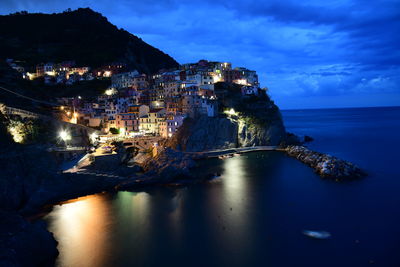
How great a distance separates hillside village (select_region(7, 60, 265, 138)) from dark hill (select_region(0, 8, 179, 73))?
50.5ft

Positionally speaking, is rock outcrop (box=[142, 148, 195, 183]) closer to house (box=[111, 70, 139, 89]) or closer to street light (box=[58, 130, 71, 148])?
street light (box=[58, 130, 71, 148])

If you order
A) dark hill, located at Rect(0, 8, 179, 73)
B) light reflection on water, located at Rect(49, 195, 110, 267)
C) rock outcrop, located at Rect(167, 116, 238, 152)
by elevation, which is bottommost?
light reflection on water, located at Rect(49, 195, 110, 267)

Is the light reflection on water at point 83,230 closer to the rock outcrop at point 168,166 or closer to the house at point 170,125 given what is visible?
the rock outcrop at point 168,166

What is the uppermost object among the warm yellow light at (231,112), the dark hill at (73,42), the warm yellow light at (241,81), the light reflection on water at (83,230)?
the dark hill at (73,42)

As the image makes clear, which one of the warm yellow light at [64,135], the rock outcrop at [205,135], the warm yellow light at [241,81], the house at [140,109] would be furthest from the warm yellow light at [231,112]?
the warm yellow light at [64,135]

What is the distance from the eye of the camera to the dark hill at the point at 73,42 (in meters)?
90.4

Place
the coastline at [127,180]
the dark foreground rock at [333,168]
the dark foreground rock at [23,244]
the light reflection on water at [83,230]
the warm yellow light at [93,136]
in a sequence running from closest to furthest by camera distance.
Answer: the dark foreground rock at [23,244] < the light reflection on water at [83,230] < the coastline at [127,180] < the dark foreground rock at [333,168] < the warm yellow light at [93,136]

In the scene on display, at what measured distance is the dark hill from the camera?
90.4 m

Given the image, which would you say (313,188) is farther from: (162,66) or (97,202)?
(162,66)

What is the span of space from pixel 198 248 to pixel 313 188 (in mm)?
17875

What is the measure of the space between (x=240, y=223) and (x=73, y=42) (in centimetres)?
10151

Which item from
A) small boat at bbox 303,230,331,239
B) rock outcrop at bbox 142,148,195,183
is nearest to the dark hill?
rock outcrop at bbox 142,148,195,183

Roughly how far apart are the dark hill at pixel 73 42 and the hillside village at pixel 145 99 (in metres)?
15.4

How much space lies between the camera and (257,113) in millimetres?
61875
